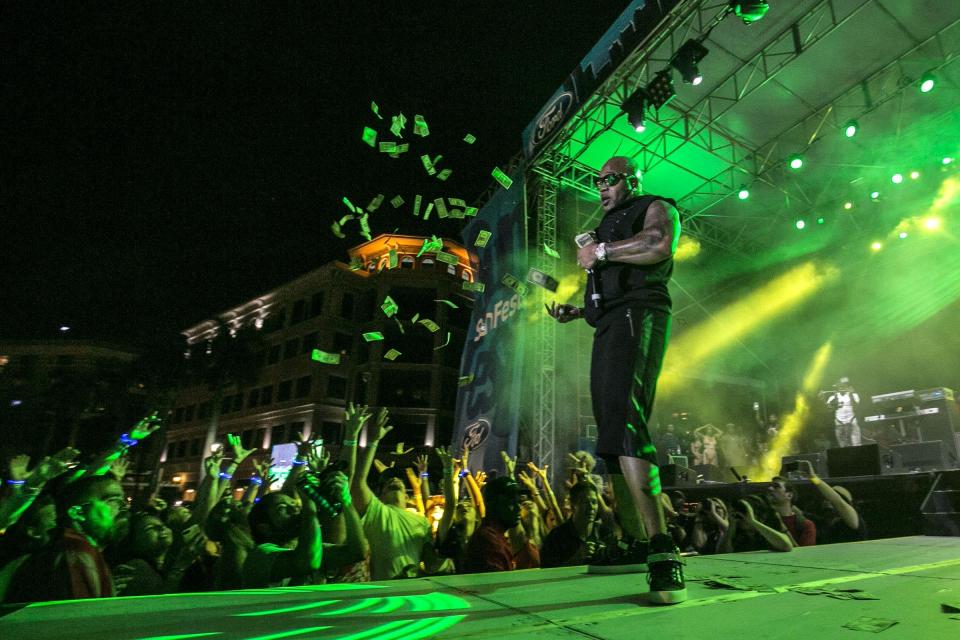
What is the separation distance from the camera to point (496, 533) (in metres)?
3.71

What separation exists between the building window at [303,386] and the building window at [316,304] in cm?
497

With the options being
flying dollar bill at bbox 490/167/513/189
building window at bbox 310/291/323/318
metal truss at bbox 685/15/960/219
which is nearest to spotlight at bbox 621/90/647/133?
flying dollar bill at bbox 490/167/513/189

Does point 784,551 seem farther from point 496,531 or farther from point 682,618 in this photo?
point 682,618

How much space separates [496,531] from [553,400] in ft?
28.9

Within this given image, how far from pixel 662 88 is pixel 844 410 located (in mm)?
13152

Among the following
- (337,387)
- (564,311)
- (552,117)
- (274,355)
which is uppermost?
(274,355)

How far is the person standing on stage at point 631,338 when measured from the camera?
2.28 meters

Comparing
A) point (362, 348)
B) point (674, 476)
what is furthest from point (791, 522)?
point (362, 348)

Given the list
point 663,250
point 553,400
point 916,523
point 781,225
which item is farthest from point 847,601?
point 781,225

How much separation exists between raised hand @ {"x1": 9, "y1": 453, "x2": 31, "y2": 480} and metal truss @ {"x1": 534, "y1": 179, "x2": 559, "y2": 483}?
10048 mm

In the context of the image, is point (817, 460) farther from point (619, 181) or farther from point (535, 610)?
point (535, 610)

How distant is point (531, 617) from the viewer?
1.67 meters

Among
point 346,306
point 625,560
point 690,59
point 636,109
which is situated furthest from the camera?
point 346,306

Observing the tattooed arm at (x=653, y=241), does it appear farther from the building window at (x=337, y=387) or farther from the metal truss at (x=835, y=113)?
the building window at (x=337, y=387)
